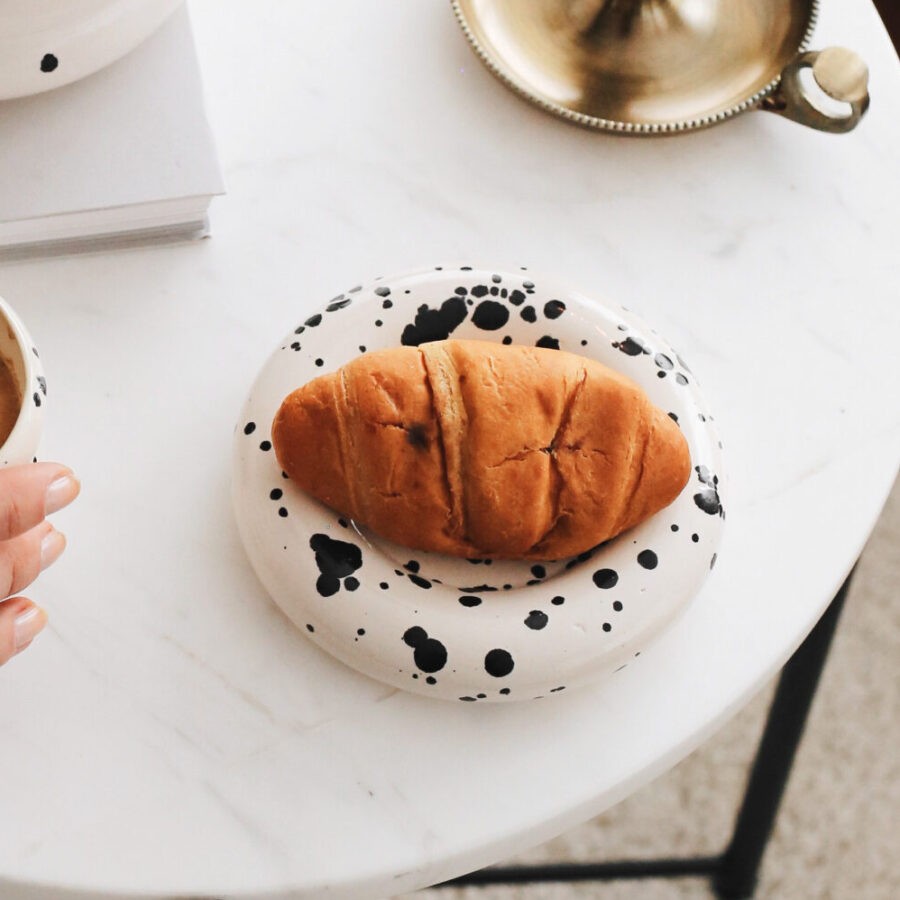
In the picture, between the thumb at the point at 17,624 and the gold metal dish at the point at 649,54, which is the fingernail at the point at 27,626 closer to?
the thumb at the point at 17,624

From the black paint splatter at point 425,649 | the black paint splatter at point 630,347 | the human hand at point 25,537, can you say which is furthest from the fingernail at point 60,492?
the black paint splatter at point 630,347

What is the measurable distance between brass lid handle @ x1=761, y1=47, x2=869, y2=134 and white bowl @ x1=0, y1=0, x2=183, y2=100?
0.34 metres

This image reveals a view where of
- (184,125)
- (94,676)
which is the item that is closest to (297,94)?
(184,125)

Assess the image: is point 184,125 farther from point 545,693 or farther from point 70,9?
point 545,693

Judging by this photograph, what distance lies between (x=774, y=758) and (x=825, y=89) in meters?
0.47

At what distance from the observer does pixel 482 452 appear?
455mm

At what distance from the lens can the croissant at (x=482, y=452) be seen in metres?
0.46

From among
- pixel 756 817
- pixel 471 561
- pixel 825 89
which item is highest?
pixel 825 89

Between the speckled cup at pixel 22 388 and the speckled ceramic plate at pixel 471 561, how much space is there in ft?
0.29

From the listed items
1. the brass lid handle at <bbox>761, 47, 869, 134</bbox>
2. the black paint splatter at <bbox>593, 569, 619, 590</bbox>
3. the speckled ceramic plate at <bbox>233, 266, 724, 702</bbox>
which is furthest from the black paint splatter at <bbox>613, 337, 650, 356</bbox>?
the brass lid handle at <bbox>761, 47, 869, 134</bbox>

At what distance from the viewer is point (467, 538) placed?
469 mm

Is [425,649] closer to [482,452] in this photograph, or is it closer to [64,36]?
[482,452]

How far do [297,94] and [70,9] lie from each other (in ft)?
0.56

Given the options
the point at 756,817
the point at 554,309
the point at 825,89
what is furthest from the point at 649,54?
the point at 756,817
